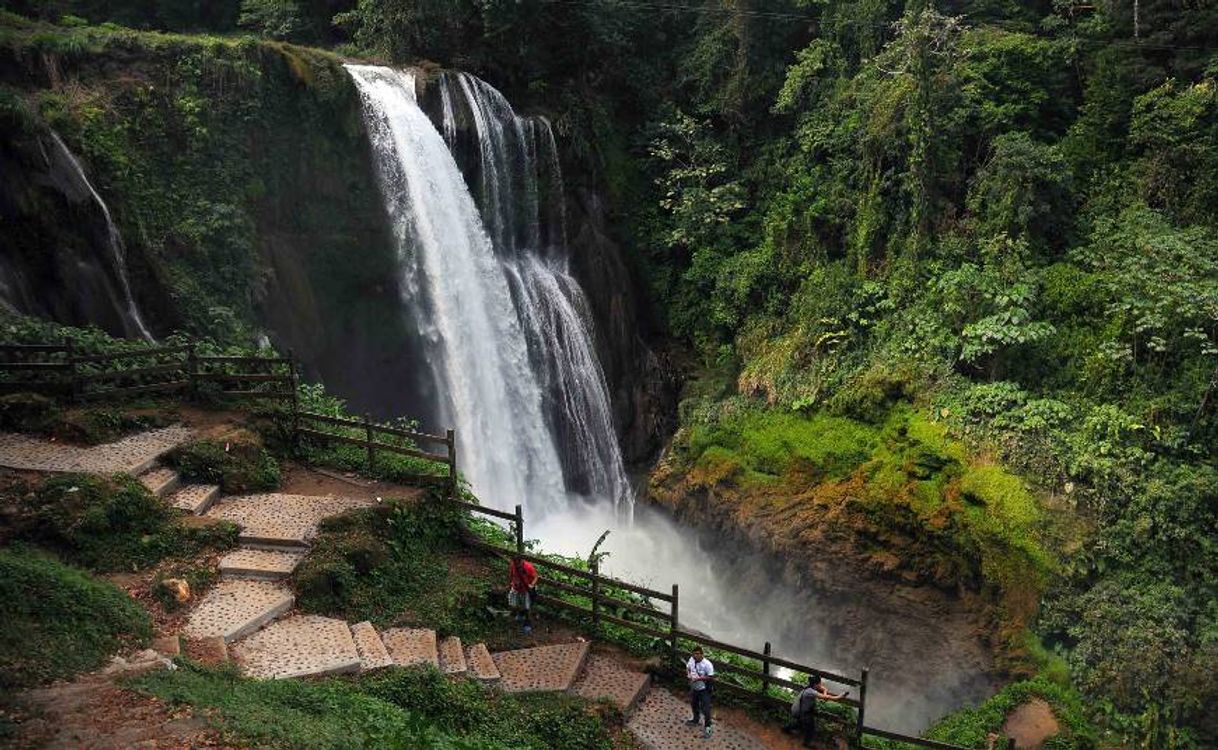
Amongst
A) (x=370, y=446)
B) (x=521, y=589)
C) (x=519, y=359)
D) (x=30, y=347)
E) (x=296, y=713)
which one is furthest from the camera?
(x=519, y=359)

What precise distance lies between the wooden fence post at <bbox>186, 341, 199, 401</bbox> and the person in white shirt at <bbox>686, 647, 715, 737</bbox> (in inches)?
349

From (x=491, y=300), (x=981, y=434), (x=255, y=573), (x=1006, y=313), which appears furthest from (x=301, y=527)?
(x=1006, y=313)

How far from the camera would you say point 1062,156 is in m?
17.6

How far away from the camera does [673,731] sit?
1006 centimetres

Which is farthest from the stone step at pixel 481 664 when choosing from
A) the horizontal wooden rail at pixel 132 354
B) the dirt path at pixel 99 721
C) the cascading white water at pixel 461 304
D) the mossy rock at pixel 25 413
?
the cascading white water at pixel 461 304

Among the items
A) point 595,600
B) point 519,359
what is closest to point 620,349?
point 519,359

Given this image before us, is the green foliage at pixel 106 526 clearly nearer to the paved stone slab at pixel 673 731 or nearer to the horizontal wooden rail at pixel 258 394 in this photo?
the horizontal wooden rail at pixel 258 394

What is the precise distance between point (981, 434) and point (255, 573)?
13.3 metres

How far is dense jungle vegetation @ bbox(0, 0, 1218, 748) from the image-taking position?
570 inches

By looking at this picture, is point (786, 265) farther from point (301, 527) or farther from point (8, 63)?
point (8, 63)

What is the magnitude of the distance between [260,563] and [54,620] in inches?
101

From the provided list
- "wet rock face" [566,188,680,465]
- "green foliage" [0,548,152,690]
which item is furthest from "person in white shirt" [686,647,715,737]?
"wet rock face" [566,188,680,465]

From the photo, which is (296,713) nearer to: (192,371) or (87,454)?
(87,454)

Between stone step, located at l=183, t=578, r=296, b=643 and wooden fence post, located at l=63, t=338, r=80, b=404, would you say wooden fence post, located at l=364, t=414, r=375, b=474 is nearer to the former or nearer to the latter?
stone step, located at l=183, t=578, r=296, b=643
